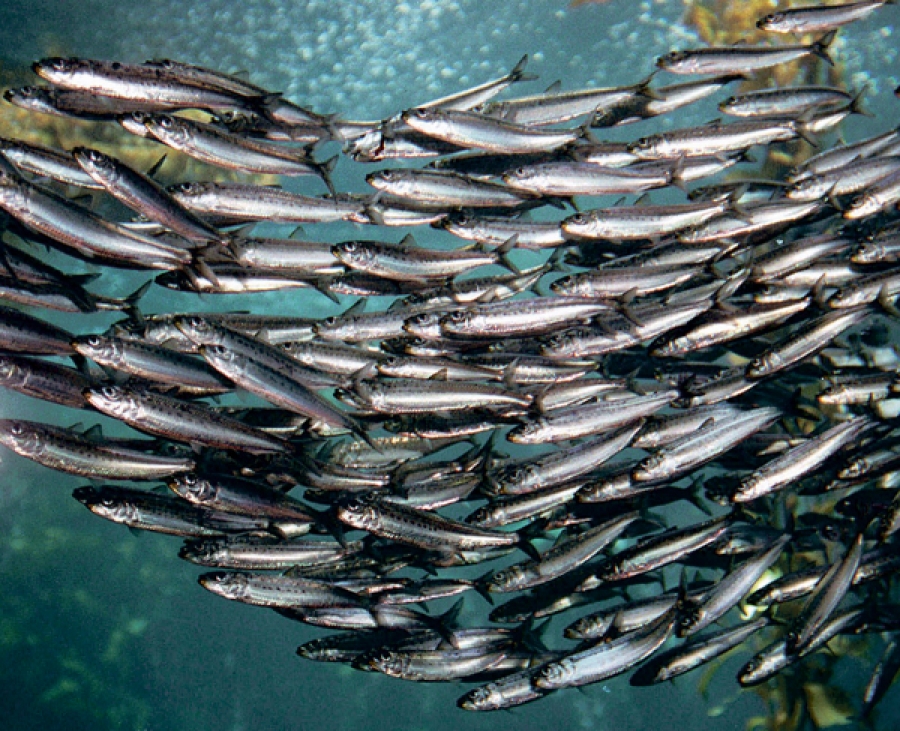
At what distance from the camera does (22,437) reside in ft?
13.0

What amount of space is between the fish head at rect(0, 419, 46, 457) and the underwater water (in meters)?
7.10

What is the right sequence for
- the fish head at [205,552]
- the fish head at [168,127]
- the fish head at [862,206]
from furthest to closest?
1. the fish head at [205,552]
2. the fish head at [862,206]
3. the fish head at [168,127]

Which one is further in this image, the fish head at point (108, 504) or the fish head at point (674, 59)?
the fish head at point (108, 504)

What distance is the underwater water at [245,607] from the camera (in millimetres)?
11570

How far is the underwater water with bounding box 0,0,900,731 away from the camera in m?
11.6

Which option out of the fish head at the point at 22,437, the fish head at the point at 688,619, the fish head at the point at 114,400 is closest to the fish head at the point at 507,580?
the fish head at the point at 688,619

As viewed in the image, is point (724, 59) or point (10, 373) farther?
point (724, 59)

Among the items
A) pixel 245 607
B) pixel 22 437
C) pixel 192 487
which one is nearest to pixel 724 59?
pixel 192 487

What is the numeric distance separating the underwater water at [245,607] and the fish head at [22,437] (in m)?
7.10

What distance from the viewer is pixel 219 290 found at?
4367 millimetres

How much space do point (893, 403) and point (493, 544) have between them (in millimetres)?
3765

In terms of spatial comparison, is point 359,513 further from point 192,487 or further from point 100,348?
point 100,348

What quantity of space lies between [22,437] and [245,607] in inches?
691

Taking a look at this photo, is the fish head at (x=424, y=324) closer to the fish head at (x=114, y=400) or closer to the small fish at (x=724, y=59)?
the fish head at (x=114, y=400)
